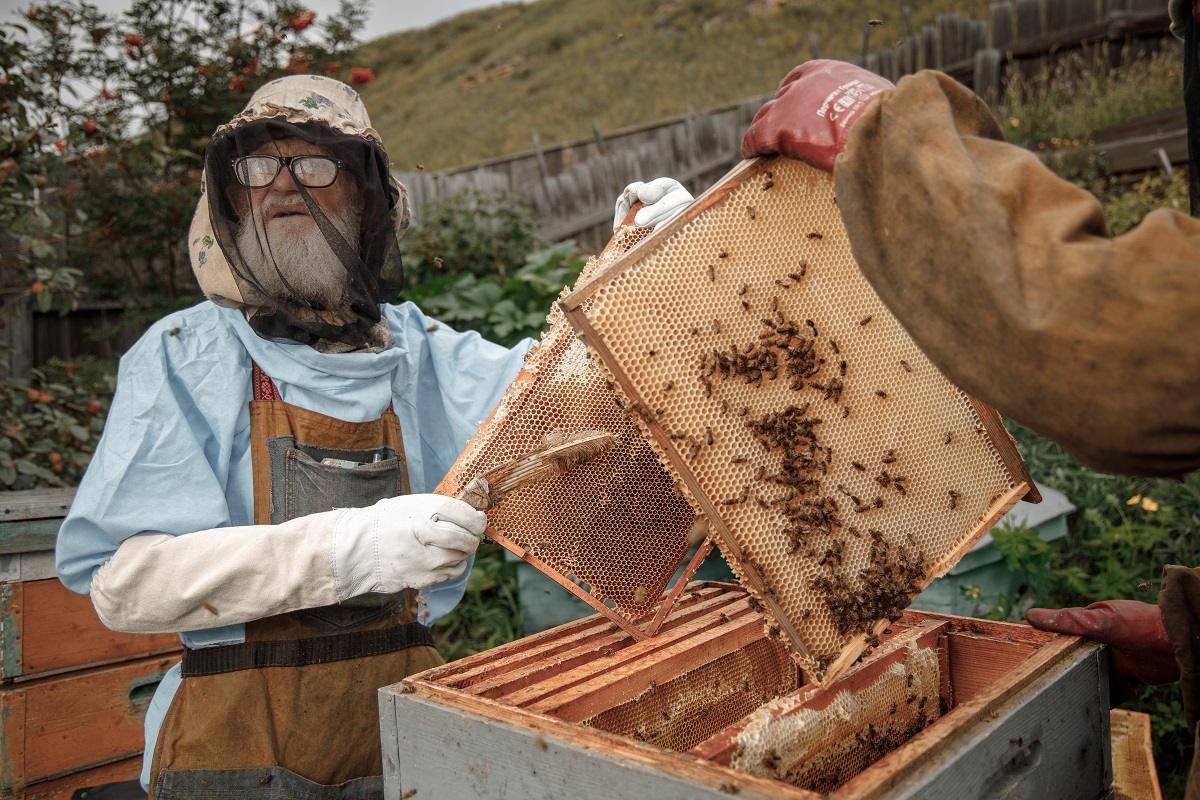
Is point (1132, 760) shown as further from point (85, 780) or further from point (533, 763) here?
point (85, 780)

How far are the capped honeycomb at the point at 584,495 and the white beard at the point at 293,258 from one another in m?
0.82

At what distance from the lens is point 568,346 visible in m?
2.24

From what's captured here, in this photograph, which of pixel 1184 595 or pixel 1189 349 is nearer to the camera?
pixel 1189 349

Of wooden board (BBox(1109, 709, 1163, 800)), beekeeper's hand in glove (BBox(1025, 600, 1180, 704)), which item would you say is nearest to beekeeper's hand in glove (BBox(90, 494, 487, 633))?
beekeeper's hand in glove (BBox(1025, 600, 1180, 704))

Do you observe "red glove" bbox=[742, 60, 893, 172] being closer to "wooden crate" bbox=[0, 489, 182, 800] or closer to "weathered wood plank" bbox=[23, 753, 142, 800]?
"wooden crate" bbox=[0, 489, 182, 800]

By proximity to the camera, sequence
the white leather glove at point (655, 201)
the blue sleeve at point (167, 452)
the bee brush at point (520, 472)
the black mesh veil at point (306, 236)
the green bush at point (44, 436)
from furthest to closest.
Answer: the green bush at point (44, 436) → the black mesh veil at point (306, 236) → the white leather glove at point (655, 201) → the blue sleeve at point (167, 452) → the bee brush at point (520, 472)

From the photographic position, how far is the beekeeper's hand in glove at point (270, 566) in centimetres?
209

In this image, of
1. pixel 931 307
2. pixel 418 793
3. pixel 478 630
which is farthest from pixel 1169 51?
pixel 418 793

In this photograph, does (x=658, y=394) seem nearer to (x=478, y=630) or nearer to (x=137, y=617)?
(x=137, y=617)

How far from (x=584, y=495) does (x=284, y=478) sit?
2.89ft

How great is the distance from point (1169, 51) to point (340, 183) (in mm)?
10330

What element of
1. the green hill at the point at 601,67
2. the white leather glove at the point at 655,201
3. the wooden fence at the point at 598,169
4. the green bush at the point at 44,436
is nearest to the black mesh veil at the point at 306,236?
the white leather glove at the point at 655,201

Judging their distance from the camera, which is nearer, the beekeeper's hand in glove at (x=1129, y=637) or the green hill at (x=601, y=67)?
the beekeeper's hand in glove at (x=1129, y=637)

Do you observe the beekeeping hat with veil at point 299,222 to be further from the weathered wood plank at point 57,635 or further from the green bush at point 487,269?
the green bush at point 487,269
